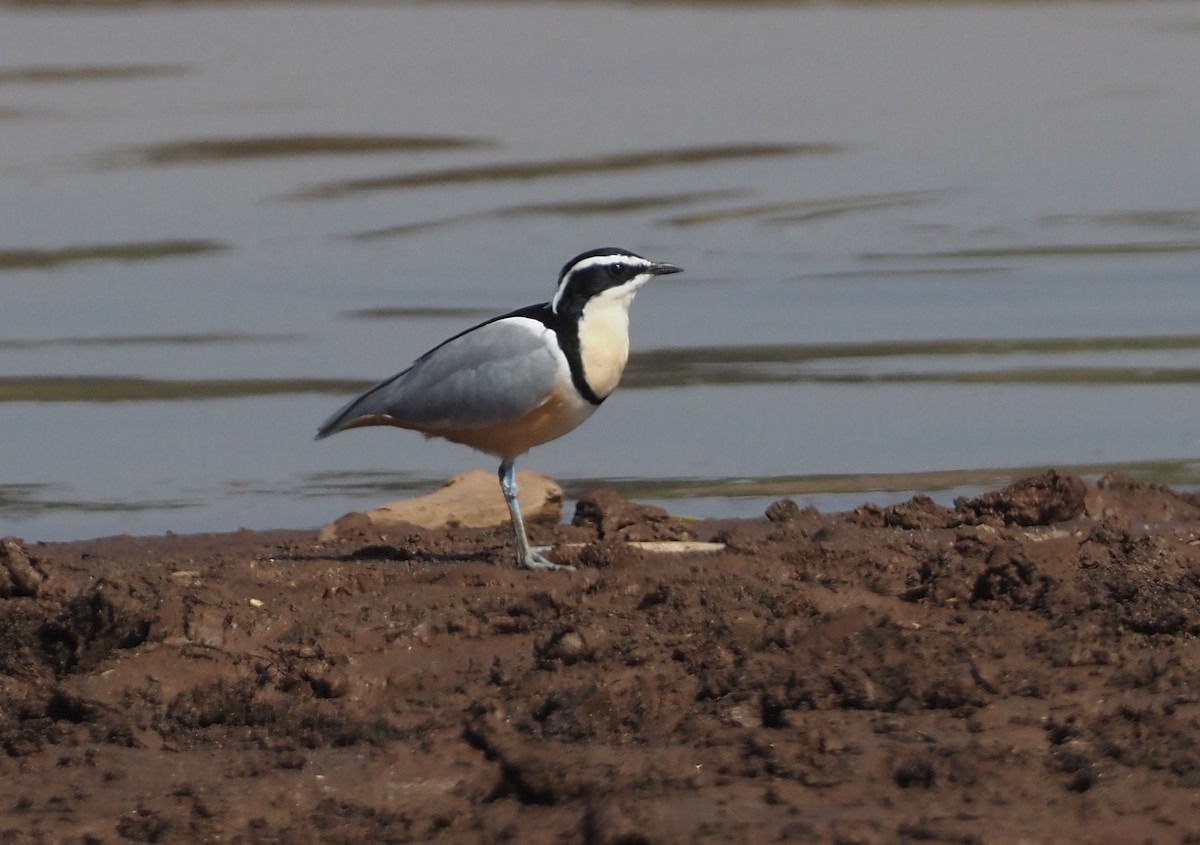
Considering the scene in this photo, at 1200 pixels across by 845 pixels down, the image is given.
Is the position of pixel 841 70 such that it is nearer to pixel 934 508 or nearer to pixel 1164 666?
pixel 934 508

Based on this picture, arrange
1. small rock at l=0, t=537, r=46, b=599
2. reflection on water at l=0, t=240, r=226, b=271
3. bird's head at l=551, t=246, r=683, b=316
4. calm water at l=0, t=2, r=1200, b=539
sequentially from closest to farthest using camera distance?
small rock at l=0, t=537, r=46, b=599 < bird's head at l=551, t=246, r=683, b=316 < calm water at l=0, t=2, r=1200, b=539 < reflection on water at l=0, t=240, r=226, b=271

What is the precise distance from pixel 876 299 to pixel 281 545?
20.0 feet

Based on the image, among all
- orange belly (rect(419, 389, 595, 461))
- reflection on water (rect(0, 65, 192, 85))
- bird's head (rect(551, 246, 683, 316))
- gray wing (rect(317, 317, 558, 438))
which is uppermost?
reflection on water (rect(0, 65, 192, 85))

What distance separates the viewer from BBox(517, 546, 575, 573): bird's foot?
26.3 ft

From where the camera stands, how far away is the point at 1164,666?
5.63 metres

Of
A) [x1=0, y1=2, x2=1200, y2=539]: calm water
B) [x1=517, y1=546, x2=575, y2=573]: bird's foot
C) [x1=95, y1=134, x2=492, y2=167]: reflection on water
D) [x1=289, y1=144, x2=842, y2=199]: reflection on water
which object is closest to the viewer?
[x1=517, y1=546, x2=575, y2=573]: bird's foot

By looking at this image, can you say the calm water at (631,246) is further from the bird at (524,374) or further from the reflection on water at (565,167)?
the bird at (524,374)

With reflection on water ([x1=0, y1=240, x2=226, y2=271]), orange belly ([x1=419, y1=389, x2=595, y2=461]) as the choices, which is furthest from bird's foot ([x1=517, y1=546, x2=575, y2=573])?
reflection on water ([x1=0, y1=240, x2=226, y2=271])

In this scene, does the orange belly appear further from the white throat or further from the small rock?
the small rock

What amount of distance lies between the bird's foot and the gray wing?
0.70m

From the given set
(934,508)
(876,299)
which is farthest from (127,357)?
(934,508)

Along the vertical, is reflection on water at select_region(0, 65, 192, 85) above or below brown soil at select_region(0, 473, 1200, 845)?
above

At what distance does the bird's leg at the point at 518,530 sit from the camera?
8.10 metres

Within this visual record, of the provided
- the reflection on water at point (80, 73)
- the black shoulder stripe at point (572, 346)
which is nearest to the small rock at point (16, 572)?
the black shoulder stripe at point (572, 346)
